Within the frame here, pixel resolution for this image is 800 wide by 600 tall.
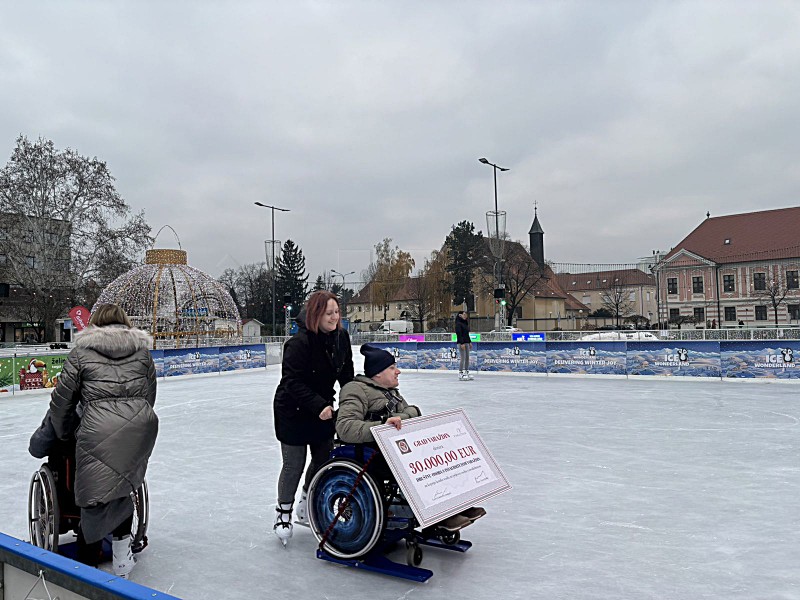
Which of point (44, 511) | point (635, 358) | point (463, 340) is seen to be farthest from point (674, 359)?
point (44, 511)

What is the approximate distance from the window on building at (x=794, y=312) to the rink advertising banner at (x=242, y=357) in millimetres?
47274

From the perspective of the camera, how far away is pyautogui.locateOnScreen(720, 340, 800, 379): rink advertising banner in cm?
1477

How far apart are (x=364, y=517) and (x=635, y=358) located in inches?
578

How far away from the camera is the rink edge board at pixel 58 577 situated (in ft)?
5.30

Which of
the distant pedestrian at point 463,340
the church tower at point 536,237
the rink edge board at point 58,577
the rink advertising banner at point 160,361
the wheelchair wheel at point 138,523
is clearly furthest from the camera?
the church tower at point 536,237

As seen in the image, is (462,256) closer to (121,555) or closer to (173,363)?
(173,363)

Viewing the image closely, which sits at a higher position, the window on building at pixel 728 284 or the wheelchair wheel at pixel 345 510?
the window on building at pixel 728 284

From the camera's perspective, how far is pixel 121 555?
11.4ft

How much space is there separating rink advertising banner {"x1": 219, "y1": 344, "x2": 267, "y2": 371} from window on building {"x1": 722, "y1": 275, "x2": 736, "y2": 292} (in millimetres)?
50169

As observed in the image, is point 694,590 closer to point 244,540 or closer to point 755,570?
point 755,570

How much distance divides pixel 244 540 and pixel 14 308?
5465 centimetres

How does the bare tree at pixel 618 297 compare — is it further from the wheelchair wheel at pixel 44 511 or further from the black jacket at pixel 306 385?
the wheelchair wheel at pixel 44 511

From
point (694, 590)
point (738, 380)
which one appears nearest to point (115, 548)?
point (694, 590)

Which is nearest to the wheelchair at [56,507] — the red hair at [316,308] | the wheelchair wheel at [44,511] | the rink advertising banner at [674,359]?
the wheelchair wheel at [44,511]
